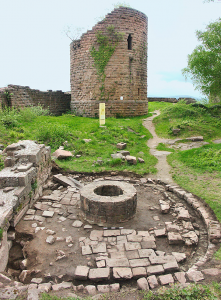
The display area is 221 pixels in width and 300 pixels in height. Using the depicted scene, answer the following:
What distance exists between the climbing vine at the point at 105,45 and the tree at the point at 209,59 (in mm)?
4935

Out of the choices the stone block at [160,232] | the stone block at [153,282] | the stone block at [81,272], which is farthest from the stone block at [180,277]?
the stone block at [81,272]

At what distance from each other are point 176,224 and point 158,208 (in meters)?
0.87

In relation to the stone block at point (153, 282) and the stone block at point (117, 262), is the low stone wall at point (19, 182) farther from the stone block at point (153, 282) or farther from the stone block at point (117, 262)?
the stone block at point (153, 282)

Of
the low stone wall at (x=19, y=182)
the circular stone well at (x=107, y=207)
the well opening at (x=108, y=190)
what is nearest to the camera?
the low stone wall at (x=19, y=182)

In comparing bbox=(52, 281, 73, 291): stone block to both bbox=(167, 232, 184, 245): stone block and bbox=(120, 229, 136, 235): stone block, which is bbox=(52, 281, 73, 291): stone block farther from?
bbox=(167, 232, 184, 245): stone block

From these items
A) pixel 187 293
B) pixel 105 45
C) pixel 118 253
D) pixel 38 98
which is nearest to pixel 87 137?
pixel 118 253

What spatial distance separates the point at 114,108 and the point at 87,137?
5890 mm

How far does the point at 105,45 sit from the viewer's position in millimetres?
16000

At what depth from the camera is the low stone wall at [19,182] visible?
470cm

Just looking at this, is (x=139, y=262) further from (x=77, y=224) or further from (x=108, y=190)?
(x=108, y=190)

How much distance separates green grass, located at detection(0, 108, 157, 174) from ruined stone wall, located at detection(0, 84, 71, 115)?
213 centimetres

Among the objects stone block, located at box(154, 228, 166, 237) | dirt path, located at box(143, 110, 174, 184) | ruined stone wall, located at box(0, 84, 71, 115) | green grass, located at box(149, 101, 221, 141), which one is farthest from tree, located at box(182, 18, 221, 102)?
stone block, located at box(154, 228, 166, 237)

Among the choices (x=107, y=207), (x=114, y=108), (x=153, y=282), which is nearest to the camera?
(x=153, y=282)

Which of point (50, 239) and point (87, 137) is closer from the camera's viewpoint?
point (50, 239)
